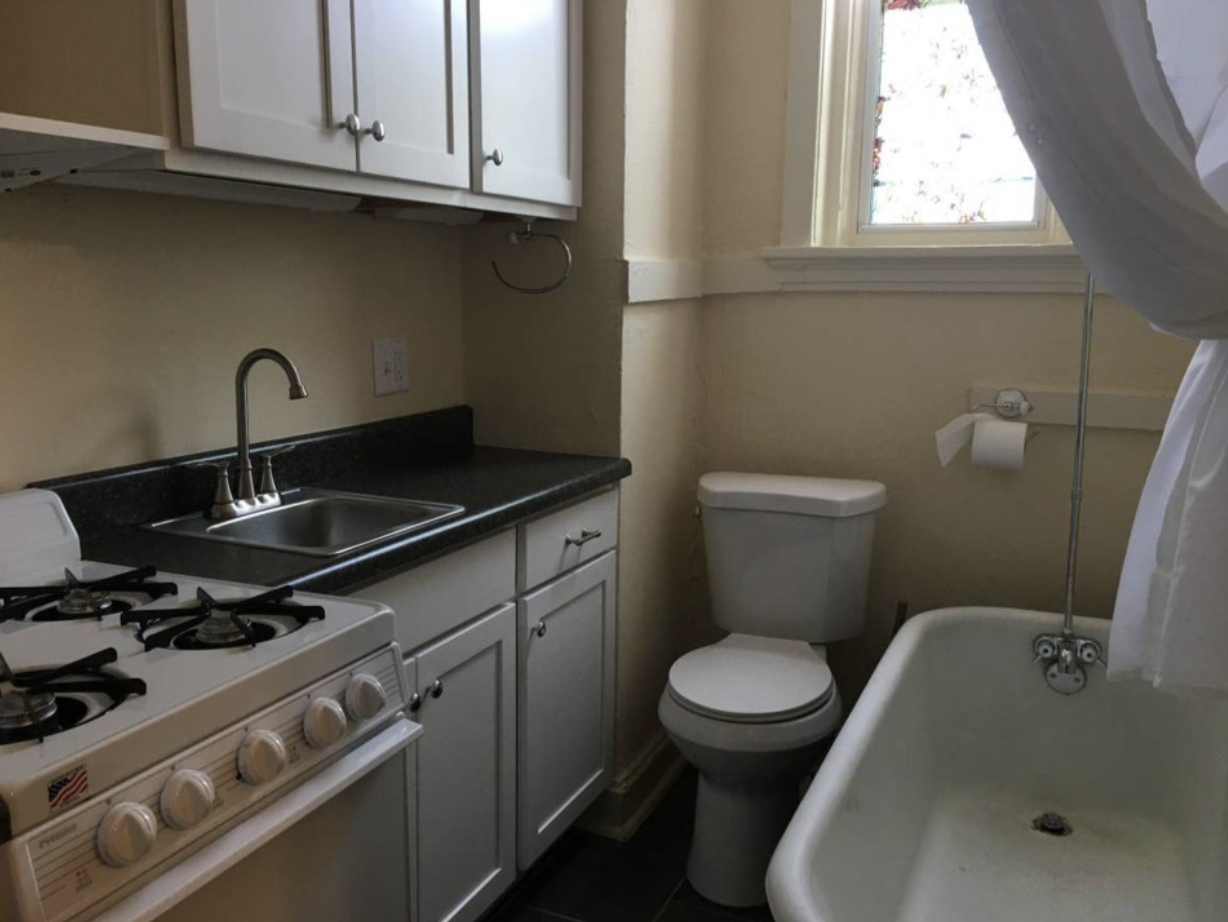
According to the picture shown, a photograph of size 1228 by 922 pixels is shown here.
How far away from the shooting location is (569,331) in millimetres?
2305

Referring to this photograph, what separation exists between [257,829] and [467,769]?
0.79m

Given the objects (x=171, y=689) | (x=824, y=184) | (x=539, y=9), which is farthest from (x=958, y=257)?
(x=171, y=689)

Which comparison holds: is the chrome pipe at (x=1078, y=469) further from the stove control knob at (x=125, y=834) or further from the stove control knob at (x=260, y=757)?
the stove control knob at (x=125, y=834)

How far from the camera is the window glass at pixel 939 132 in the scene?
242cm

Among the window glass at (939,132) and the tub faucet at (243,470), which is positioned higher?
the window glass at (939,132)

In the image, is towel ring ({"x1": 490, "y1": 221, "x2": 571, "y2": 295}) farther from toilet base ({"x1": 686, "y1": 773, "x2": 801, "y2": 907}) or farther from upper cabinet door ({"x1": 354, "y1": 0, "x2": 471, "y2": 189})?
toilet base ({"x1": 686, "y1": 773, "x2": 801, "y2": 907})

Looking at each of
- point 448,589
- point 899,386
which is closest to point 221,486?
point 448,589

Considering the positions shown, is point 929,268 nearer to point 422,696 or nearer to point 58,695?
point 422,696

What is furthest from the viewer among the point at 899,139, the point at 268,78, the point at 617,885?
the point at 899,139

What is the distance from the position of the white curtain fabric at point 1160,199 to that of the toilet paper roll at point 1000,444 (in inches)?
30.5

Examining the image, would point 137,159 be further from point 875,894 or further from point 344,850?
point 875,894

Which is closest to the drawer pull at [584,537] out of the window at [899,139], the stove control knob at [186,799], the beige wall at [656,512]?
the beige wall at [656,512]

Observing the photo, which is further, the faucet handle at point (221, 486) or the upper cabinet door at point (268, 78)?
the faucet handle at point (221, 486)

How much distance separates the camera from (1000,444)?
2285 mm
